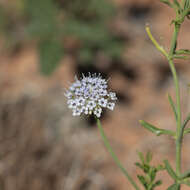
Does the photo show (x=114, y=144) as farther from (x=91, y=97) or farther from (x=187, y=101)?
(x=91, y=97)

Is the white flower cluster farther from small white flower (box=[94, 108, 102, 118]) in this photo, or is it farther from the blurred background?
the blurred background

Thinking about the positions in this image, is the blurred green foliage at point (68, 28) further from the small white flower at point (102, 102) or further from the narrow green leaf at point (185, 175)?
the narrow green leaf at point (185, 175)

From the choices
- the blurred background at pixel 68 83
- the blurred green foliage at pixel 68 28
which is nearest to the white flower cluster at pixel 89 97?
the blurred background at pixel 68 83

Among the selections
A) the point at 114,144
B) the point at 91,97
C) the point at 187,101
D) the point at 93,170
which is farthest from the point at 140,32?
the point at 91,97

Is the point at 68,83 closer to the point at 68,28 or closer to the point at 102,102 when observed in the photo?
the point at 68,28

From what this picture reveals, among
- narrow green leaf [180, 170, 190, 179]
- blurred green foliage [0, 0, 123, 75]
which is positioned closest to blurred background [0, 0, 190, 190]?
blurred green foliage [0, 0, 123, 75]

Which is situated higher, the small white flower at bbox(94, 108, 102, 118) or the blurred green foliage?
the blurred green foliage
